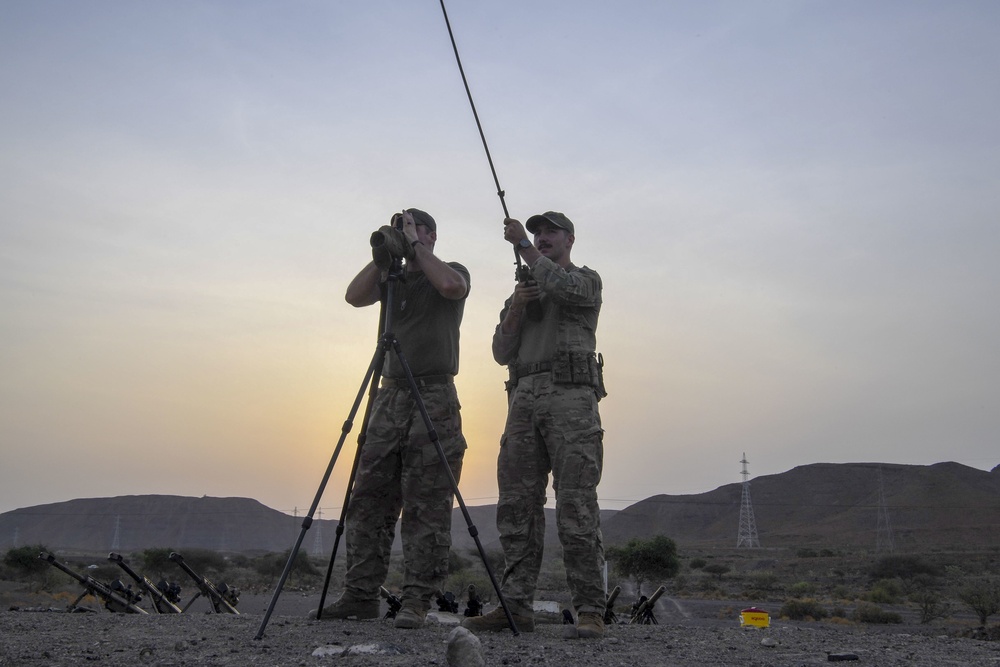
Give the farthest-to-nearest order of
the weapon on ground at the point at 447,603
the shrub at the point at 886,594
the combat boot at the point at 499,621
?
the shrub at the point at 886,594 < the weapon on ground at the point at 447,603 < the combat boot at the point at 499,621

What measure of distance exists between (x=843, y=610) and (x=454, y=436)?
717 inches

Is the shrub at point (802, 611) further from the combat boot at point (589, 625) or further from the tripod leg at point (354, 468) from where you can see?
the tripod leg at point (354, 468)

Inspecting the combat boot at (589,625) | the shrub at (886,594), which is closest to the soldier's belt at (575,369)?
the combat boot at (589,625)

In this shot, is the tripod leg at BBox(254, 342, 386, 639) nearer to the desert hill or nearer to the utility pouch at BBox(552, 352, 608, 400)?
the utility pouch at BBox(552, 352, 608, 400)

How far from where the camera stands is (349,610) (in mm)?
5891

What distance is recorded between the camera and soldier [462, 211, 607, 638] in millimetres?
5473

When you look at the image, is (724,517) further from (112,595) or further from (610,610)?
(112,595)

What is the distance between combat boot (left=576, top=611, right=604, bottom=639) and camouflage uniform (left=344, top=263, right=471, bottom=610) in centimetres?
98

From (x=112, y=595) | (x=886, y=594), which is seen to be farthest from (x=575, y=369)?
(x=886, y=594)

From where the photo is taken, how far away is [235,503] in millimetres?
123062

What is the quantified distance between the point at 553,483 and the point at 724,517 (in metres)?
102

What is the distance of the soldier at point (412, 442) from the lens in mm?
5715

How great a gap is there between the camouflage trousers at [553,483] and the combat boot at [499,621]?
0.20ft

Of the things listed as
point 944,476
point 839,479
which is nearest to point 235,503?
point 839,479
